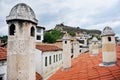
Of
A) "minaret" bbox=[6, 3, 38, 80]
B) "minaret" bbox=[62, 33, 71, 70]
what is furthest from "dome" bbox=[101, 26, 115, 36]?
"minaret" bbox=[62, 33, 71, 70]

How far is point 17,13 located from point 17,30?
29.3 inches

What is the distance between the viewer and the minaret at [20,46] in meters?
7.57

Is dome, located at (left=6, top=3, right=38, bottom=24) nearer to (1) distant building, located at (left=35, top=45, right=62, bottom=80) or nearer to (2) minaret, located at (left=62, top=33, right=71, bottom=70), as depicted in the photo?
(2) minaret, located at (left=62, top=33, right=71, bottom=70)

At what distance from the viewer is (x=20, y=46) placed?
7684mm

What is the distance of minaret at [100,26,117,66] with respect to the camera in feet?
31.6

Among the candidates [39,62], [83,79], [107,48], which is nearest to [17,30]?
[83,79]

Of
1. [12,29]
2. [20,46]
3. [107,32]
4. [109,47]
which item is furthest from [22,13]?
[109,47]

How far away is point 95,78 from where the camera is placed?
26.7 feet

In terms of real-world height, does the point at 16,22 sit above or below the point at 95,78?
above

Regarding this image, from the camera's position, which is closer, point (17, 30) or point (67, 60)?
point (17, 30)

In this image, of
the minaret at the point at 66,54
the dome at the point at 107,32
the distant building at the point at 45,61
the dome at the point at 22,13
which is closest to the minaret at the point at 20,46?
the dome at the point at 22,13

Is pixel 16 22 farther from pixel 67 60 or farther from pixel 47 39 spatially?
pixel 47 39

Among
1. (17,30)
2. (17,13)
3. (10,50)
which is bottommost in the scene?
(10,50)

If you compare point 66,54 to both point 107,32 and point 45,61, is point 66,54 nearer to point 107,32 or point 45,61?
point 107,32
